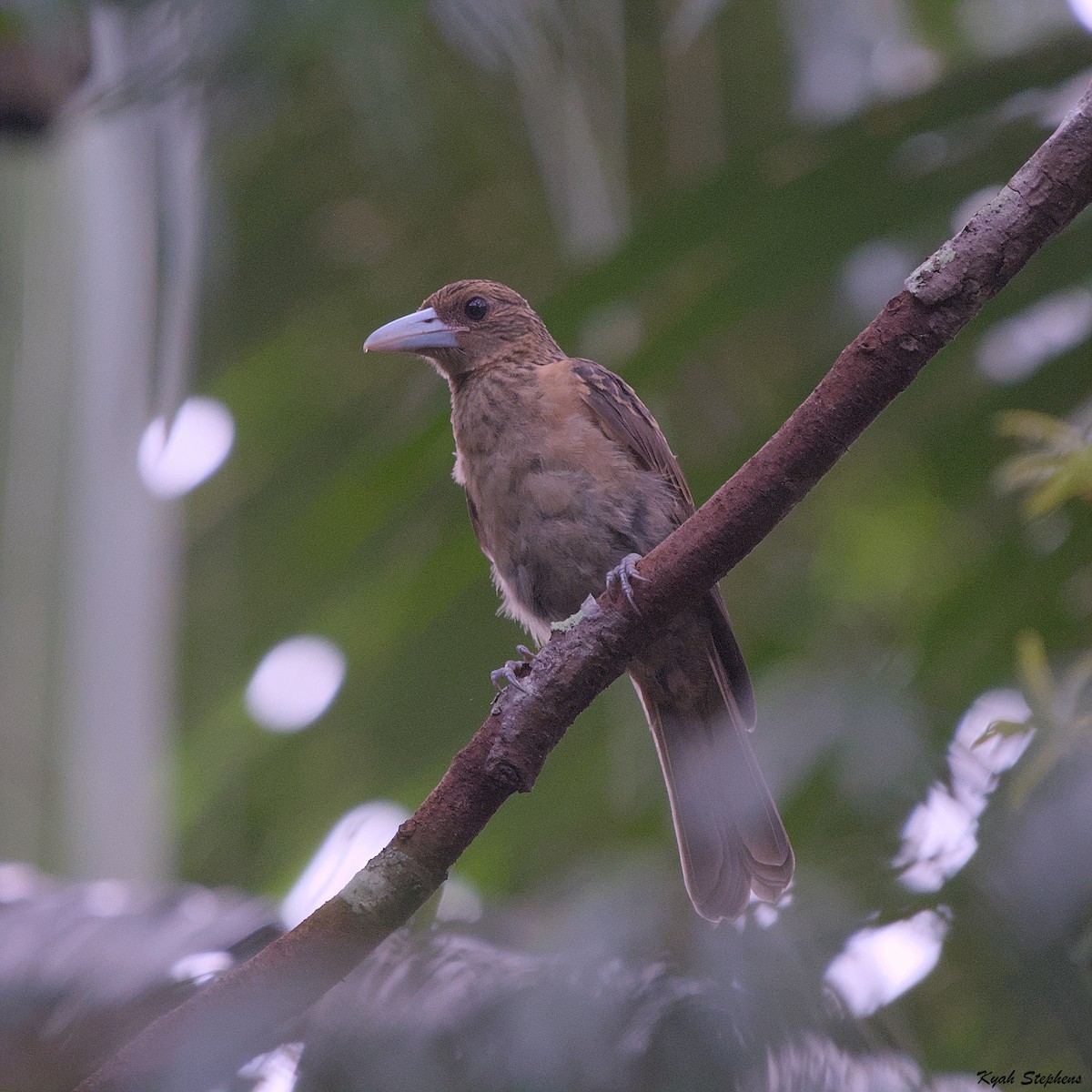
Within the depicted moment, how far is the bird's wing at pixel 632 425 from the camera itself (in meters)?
3.49

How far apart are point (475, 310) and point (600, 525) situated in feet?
2.91

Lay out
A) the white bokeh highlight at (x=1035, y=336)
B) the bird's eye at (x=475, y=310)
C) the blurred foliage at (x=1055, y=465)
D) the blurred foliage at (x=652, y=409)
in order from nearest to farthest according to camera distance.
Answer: the blurred foliage at (x=1055, y=465) → the blurred foliage at (x=652, y=409) → the white bokeh highlight at (x=1035, y=336) → the bird's eye at (x=475, y=310)

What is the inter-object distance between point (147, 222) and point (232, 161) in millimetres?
1495

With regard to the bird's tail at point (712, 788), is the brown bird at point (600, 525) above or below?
above

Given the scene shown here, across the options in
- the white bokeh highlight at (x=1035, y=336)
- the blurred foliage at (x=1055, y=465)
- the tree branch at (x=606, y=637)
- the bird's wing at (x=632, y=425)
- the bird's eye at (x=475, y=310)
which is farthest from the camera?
the bird's eye at (x=475, y=310)

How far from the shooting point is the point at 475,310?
395 centimetres

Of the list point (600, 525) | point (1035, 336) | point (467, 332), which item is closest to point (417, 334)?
point (467, 332)

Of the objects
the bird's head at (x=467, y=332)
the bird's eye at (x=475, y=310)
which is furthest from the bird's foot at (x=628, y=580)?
the bird's eye at (x=475, y=310)

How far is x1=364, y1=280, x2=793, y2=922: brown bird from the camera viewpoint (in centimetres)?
332

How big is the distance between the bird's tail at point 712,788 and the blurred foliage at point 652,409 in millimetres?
90

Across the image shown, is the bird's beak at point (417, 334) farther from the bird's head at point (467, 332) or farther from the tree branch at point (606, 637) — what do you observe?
the tree branch at point (606, 637)

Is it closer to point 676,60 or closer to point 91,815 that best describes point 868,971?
point 91,815

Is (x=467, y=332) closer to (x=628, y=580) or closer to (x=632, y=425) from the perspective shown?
(x=632, y=425)

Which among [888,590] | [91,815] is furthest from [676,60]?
[91,815]
